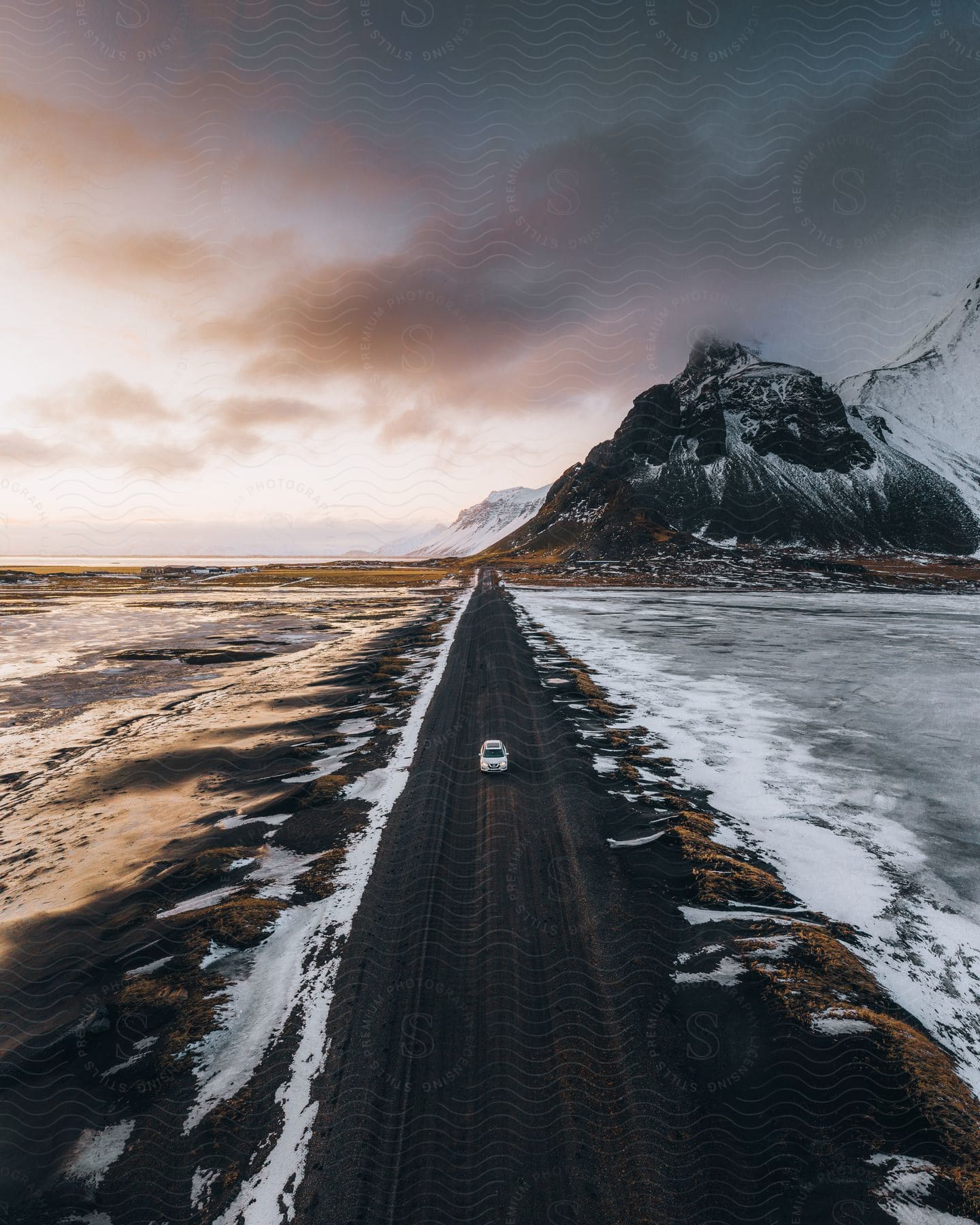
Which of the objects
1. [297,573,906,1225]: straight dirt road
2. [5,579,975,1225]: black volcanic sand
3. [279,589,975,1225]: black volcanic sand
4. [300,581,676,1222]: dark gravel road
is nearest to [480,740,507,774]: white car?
[300,581,676,1222]: dark gravel road

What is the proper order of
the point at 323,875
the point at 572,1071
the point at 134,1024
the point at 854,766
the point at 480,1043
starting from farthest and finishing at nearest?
1. the point at 854,766
2. the point at 323,875
3. the point at 134,1024
4. the point at 480,1043
5. the point at 572,1071

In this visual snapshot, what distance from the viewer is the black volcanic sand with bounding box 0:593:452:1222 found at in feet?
22.2

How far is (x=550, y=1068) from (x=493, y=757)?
1095 cm

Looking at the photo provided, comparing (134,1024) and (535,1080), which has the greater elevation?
(535,1080)

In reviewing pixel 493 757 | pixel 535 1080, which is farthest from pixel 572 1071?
pixel 493 757

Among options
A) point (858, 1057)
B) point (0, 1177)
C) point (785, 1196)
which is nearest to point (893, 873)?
point (858, 1057)

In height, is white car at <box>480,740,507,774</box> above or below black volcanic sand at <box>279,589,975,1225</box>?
above

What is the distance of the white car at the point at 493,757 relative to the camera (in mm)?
18453

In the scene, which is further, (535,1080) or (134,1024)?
(134,1024)

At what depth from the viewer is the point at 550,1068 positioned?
783 centimetres

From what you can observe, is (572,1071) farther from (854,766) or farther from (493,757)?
(854,766)

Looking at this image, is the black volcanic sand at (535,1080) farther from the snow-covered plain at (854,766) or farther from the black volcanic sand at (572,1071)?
the snow-covered plain at (854,766)

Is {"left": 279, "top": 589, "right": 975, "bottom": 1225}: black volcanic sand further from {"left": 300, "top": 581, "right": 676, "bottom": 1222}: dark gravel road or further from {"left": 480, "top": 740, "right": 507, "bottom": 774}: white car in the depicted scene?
{"left": 480, "top": 740, "right": 507, "bottom": 774}: white car

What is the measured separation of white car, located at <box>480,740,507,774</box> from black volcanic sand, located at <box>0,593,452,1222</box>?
4.96m
